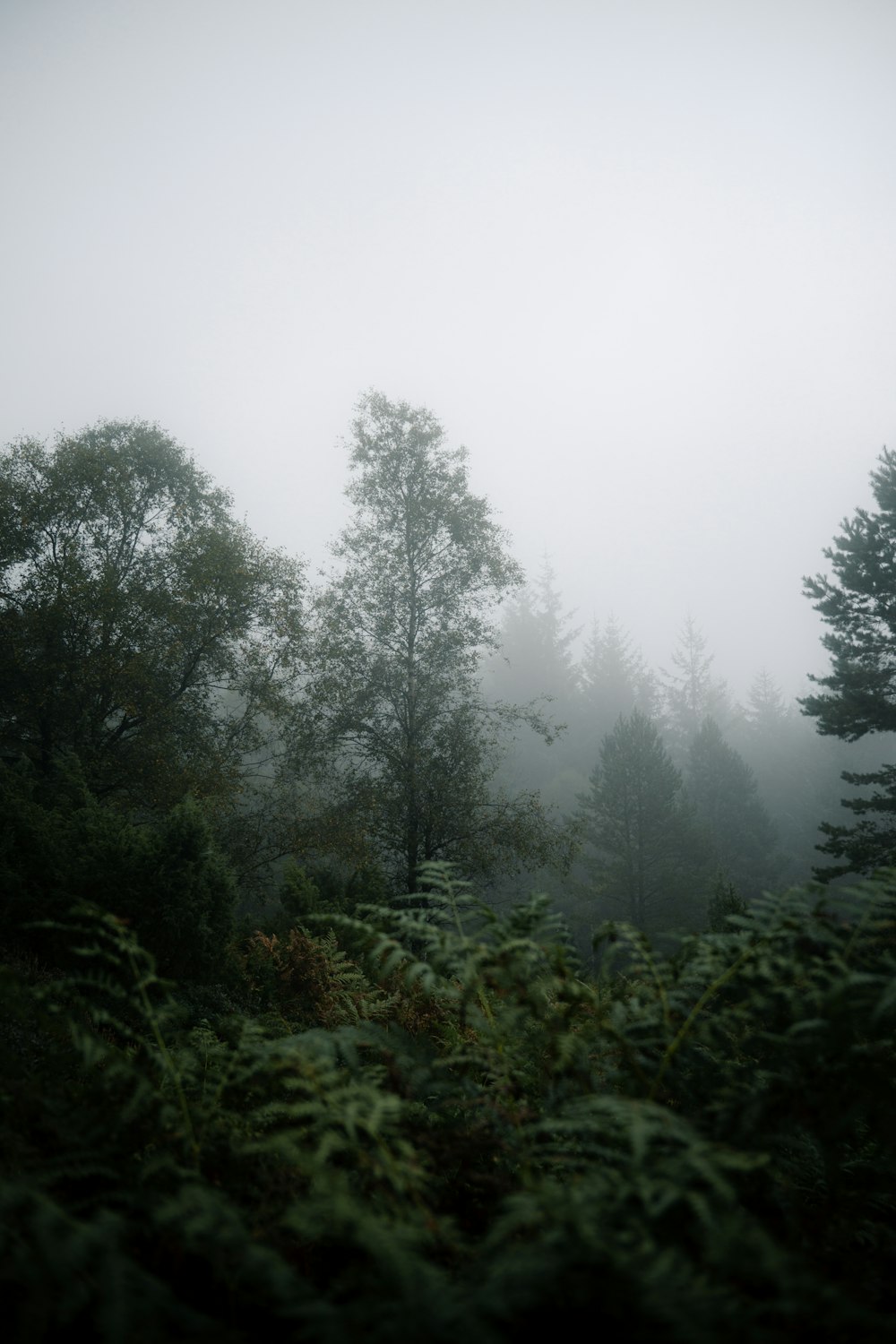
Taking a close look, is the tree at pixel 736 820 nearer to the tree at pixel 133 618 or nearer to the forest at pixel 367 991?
the forest at pixel 367 991

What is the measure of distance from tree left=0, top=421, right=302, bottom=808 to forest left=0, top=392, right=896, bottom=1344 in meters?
0.09

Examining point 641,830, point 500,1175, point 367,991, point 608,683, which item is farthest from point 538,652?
point 500,1175

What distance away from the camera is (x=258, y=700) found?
13547 millimetres

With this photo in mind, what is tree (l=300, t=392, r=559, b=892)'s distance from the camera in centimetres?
1212

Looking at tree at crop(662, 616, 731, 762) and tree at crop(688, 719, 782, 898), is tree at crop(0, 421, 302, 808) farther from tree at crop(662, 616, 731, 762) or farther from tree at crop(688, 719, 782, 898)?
tree at crop(662, 616, 731, 762)

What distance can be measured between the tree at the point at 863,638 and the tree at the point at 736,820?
50.8 feet

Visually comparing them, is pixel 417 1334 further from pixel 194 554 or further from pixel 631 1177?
pixel 194 554

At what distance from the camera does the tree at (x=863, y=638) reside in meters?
14.2

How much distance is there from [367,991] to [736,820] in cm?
3018

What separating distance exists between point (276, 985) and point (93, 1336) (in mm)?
6731

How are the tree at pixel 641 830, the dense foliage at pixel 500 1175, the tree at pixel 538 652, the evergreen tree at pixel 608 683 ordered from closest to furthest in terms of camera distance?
the dense foliage at pixel 500 1175 < the tree at pixel 641 830 < the evergreen tree at pixel 608 683 < the tree at pixel 538 652

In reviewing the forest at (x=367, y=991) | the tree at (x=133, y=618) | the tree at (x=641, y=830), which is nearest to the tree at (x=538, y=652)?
the tree at (x=641, y=830)

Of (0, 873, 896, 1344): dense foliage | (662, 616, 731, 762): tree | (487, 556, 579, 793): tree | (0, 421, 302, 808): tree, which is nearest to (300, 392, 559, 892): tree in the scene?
(0, 421, 302, 808): tree

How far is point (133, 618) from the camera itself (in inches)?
492
